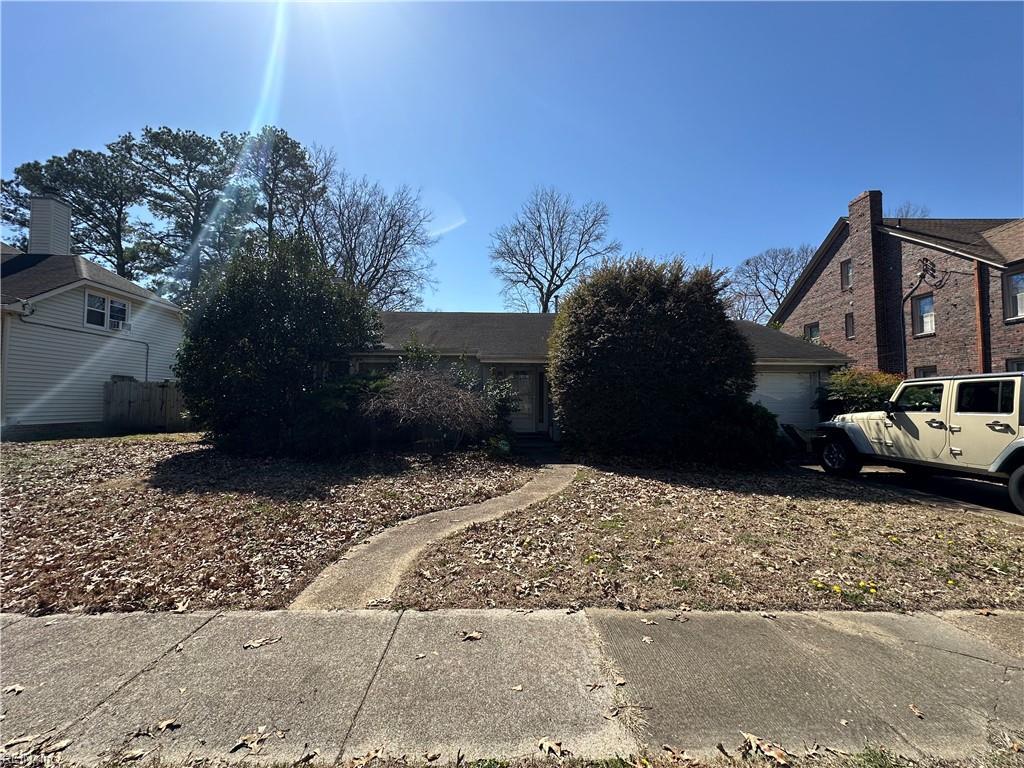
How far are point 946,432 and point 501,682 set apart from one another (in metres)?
8.72

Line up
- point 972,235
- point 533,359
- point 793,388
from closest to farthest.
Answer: point 533,359 → point 793,388 → point 972,235

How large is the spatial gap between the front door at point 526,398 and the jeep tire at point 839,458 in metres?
7.87

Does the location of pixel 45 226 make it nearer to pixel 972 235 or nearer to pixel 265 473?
pixel 265 473

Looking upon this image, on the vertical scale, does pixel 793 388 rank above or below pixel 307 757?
above

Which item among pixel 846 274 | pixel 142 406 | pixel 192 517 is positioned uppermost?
pixel 846 274

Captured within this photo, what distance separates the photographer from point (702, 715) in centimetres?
251

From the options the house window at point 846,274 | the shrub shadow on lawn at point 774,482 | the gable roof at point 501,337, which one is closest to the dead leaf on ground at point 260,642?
the shrub shadow on lawn at point 774,482

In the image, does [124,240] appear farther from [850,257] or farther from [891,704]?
[850,257]

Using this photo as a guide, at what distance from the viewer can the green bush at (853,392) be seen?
40.9 feet

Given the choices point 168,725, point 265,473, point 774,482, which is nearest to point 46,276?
point 265,473

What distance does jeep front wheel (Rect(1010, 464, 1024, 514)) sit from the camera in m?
6.57

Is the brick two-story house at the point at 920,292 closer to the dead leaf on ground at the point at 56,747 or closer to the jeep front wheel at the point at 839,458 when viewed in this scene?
the jeep front wheel at the point at 839,458

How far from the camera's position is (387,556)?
16.3 feet

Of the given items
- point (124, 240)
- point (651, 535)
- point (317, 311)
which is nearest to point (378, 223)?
point (124, 240)
